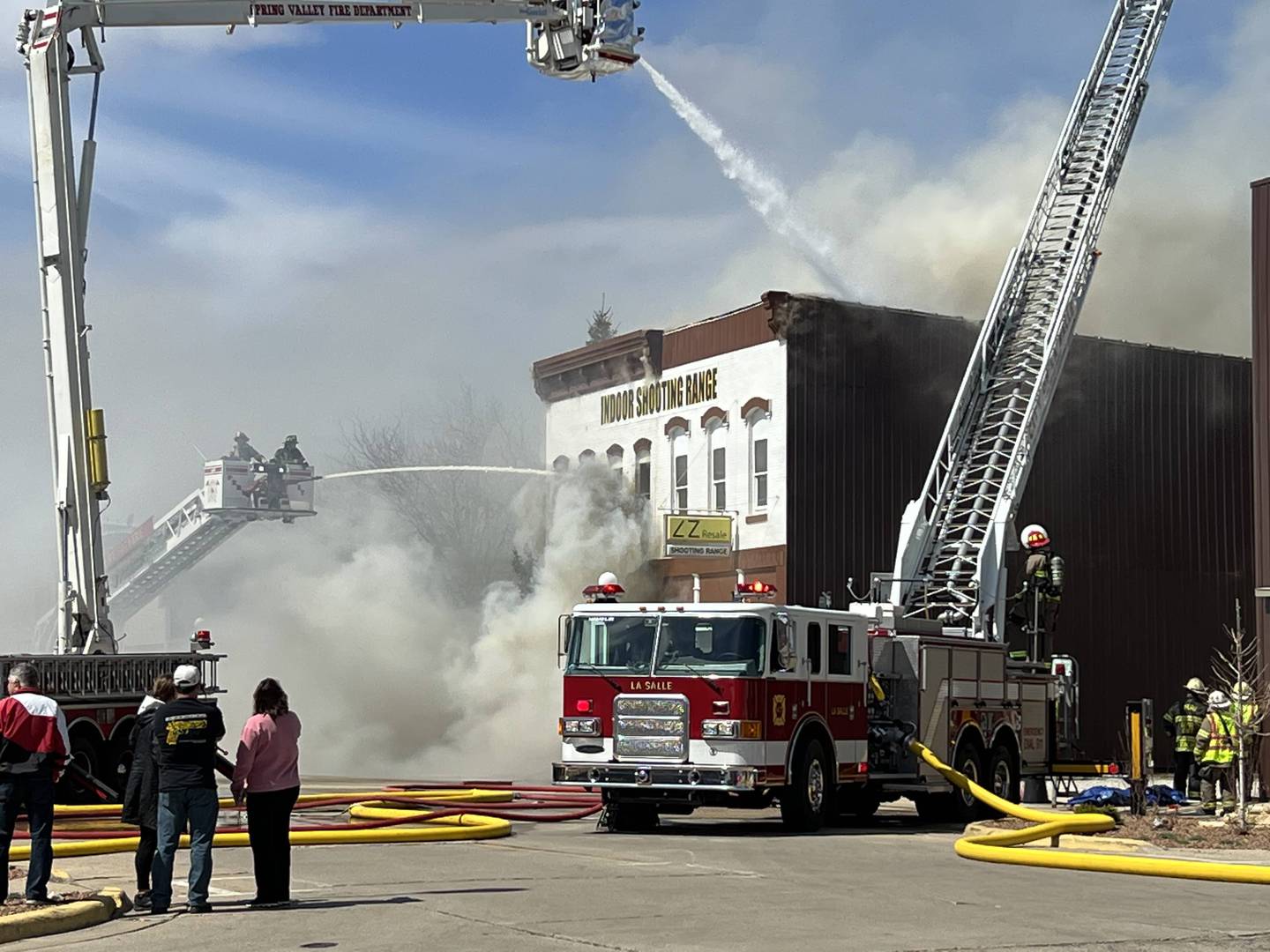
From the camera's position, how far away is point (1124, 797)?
65.3 ft

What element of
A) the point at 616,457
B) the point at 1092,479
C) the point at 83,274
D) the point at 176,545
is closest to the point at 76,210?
the point at 83,274

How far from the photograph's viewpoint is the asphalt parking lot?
10023 millimetres

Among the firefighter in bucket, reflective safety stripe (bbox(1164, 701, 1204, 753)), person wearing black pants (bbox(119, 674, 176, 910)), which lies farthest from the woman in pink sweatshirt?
the firefighter in bucket

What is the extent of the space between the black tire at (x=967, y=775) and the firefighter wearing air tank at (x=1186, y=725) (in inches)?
89.8

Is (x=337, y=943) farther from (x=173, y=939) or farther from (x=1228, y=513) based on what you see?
(x=1228, y=513)

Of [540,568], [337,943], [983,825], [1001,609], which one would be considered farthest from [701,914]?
[540,568]

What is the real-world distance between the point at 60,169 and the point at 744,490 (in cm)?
1649

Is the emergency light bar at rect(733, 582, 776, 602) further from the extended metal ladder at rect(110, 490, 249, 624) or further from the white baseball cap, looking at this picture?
the extended metal ladder at rect(110, 490, 249, 624)

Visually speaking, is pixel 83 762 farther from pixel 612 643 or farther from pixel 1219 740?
pixel 1219 740

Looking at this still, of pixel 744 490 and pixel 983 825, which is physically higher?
pixel 744 490

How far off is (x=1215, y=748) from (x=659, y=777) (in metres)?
6.63

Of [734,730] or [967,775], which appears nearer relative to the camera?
[734,730]

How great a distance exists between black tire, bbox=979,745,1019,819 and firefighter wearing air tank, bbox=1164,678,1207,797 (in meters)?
1.86

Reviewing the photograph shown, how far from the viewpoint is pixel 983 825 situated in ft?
60.7
